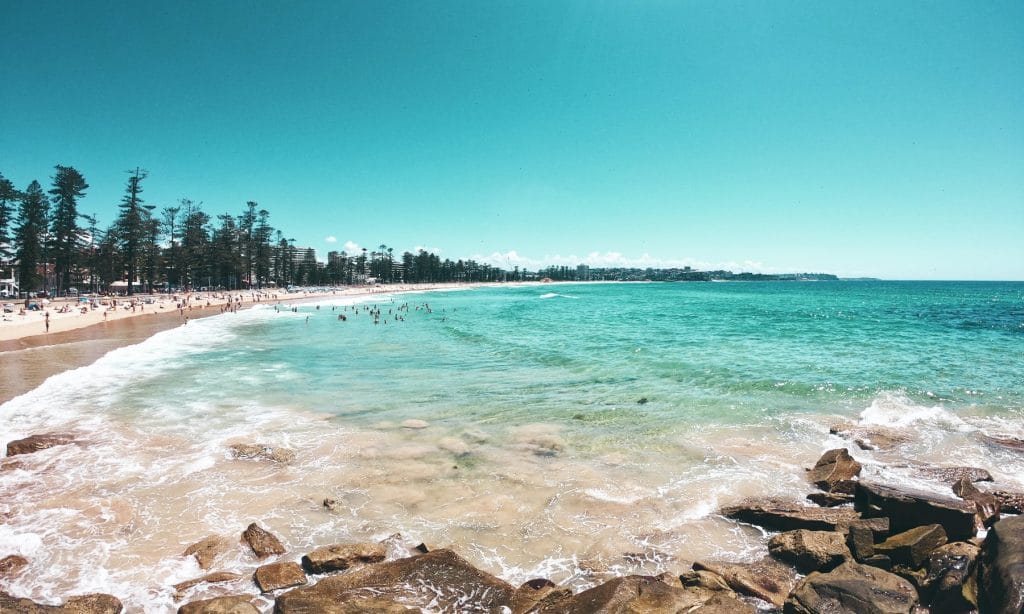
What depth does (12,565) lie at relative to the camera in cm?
629

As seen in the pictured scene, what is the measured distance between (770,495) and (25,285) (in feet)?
254

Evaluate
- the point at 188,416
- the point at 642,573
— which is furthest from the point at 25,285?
the point at 642,573

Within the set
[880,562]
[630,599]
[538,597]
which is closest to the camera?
[630,599]

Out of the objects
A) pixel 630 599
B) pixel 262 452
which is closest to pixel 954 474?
pixel 630 599

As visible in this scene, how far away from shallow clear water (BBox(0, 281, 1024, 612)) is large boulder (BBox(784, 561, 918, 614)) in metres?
1.58

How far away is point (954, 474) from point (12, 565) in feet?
53.8

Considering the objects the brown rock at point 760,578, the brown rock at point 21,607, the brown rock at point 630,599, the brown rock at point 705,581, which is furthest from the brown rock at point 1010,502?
the brown rock at point 21,607

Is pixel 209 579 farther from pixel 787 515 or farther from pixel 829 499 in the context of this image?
pixel 829 499

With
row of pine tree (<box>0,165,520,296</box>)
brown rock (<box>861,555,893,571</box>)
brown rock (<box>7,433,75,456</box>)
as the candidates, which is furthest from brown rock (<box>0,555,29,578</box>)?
row of pine tree (<box>0,165,520,296</box>)

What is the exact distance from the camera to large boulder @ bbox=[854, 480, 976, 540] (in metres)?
6.21

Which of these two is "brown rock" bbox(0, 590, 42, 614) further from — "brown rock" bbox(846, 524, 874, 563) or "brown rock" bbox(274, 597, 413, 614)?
"brown rock" bbox(846, 524, 874, 563)

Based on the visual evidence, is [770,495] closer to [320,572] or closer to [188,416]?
[320,572]

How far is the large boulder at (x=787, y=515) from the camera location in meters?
7.14

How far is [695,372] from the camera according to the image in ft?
65.4
